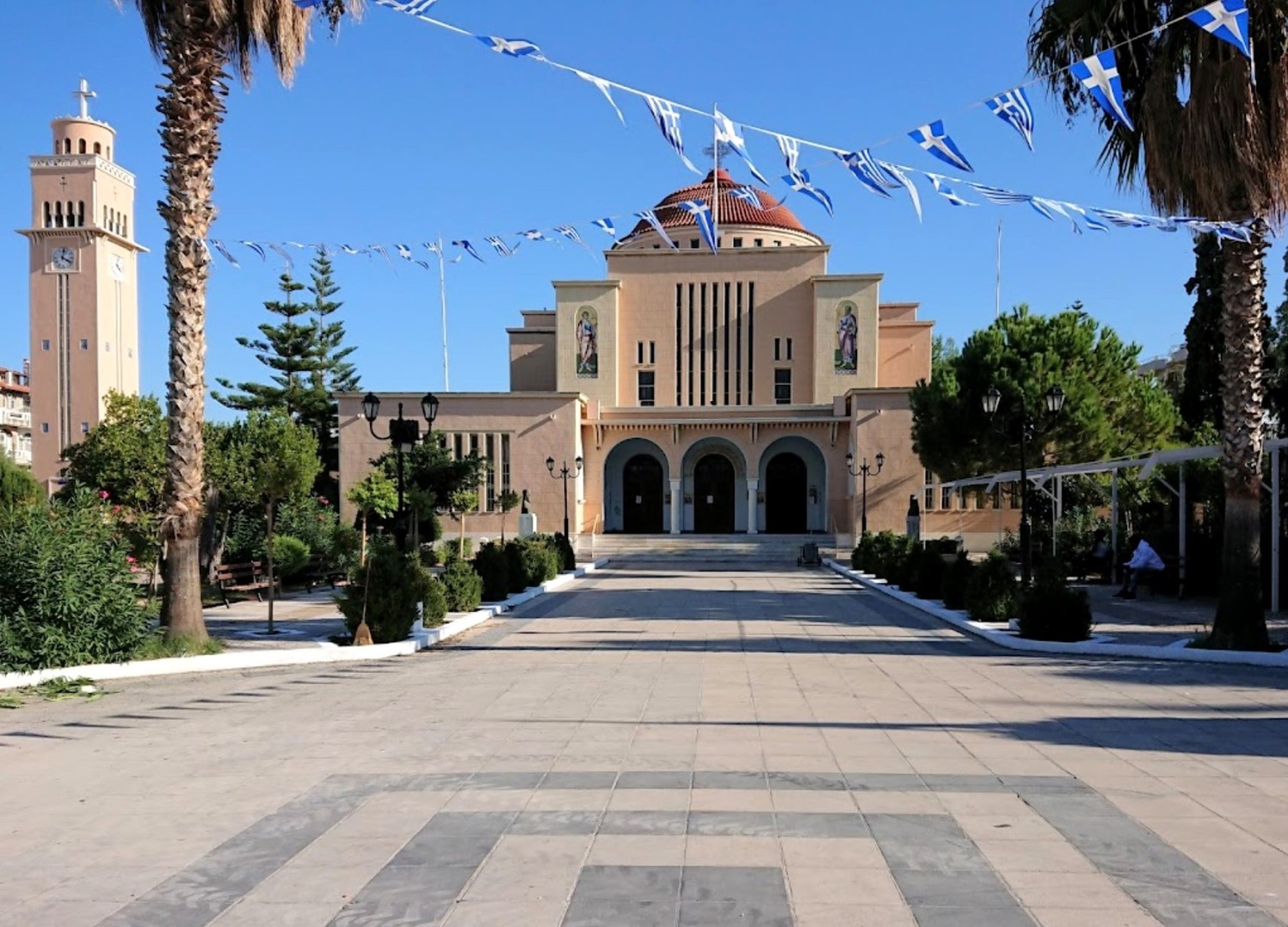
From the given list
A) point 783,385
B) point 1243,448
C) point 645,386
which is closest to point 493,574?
point 1243,448

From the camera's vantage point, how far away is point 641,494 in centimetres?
4491

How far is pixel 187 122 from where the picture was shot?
36.1 feet

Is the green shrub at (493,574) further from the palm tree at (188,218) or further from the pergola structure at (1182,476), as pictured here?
the pergola structure at (1182,476)

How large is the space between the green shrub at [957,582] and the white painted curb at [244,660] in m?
7.82

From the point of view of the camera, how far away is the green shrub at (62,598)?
367 inches

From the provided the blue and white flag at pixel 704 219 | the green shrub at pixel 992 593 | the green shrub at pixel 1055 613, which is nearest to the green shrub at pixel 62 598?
the blue and white flag at pixel 704 219

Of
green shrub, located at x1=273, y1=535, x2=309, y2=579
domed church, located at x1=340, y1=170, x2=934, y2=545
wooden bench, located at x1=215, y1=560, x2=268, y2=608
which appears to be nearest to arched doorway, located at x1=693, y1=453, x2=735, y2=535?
domed church, located at x1=340, y1=170, x2=934, y2=545

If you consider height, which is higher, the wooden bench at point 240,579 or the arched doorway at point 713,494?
the arched doorway at point 713,494

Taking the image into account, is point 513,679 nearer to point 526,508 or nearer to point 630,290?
point 526,508

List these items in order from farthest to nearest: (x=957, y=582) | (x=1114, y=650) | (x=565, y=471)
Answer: (x=565, y=471)
(x=957, y=582)
(x=1114, y=650)

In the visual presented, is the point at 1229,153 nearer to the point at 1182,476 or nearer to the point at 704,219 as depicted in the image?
the point at 704,219

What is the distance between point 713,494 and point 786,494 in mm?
3257

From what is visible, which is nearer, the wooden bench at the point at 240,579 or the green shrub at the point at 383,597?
the green shrub at the point at 383,597

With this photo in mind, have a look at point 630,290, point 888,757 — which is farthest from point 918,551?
point 630,290
